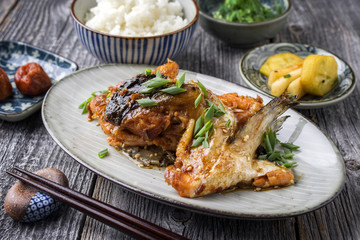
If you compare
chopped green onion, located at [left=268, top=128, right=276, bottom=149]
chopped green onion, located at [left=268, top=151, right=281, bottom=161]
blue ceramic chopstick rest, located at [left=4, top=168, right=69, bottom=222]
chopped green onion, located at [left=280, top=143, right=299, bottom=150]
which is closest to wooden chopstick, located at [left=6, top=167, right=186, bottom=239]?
blue ceramic chopstick rest, located at [left=4, top=168, right=69, bottom=222]

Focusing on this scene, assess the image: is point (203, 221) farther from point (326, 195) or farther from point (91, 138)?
point (91, 138)

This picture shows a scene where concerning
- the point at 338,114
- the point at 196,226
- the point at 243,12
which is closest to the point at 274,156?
the point at 196,226

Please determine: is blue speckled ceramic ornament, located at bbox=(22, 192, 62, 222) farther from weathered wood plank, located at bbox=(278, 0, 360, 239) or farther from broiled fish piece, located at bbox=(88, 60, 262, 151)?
weathered wood plank, located at bbox=(278, 0, 360, 239)

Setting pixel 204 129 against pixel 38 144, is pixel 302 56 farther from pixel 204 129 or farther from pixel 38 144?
pixel 38 144


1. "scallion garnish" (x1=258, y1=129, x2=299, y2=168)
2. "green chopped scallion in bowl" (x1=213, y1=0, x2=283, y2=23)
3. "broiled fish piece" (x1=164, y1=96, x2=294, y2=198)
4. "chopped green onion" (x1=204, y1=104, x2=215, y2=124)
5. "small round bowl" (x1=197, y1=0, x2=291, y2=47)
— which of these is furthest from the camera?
"green chopped scallion in bowl" (x1=213, y1=0, x2=283, y2=23)

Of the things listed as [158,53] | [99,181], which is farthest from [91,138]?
[158,53]

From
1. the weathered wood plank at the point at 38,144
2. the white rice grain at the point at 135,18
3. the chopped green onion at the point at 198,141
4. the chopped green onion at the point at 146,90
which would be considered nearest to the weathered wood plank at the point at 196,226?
the weathered wood plank at the point at 38,144

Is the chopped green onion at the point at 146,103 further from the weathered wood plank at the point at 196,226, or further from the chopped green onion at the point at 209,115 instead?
the weathered wood plank at the point at 196,226
